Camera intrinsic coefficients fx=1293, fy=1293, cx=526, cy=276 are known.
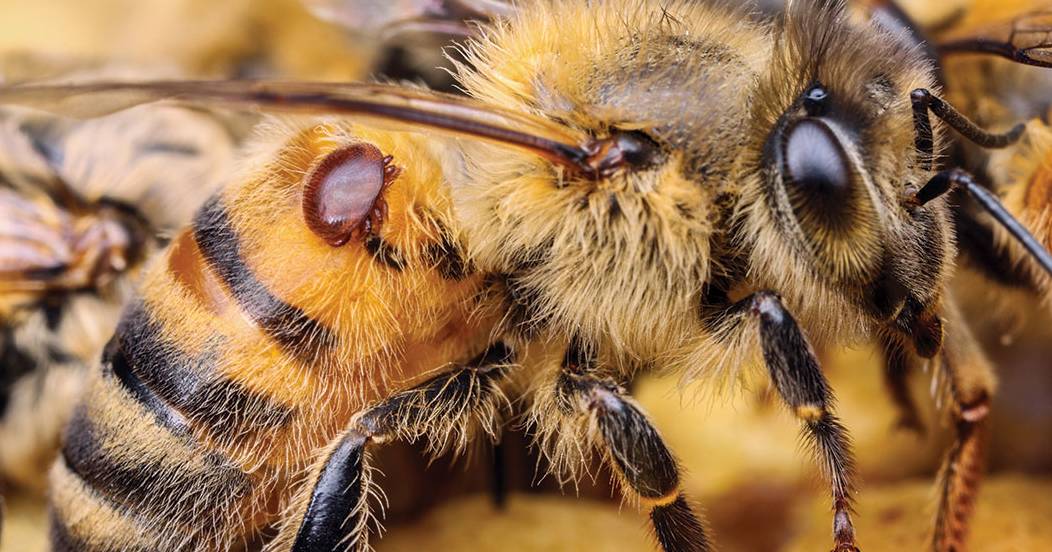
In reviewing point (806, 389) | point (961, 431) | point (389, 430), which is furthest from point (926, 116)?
point (389, 430)

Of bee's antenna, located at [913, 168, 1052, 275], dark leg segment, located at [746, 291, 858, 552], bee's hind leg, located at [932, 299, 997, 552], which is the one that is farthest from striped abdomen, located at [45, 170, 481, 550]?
bee's hind leg, located at [932, 299, 997, 552]

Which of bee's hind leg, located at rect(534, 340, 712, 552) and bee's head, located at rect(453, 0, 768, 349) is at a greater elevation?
A: bee's head, located at rect(453, 0, 768, 349)

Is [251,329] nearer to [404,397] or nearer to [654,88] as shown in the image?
[404,397]

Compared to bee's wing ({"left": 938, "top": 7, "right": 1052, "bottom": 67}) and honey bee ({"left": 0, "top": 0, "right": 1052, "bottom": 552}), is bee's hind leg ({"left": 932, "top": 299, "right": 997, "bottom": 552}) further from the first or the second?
bee's wing ({"left": 938, "top": 7, "right": 1052, "bottom": 67})

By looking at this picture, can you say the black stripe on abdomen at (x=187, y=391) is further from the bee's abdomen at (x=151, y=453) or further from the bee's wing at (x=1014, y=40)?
the bee's wing at (x=1014, y=40)

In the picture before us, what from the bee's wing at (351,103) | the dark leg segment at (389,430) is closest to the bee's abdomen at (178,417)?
the dark leg segment at (389,430)

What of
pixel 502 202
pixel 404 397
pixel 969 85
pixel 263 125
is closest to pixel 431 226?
pixel 502 202
